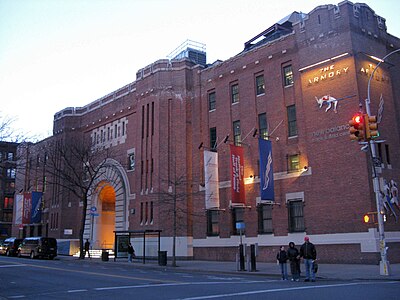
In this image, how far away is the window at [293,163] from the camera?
31777 mm

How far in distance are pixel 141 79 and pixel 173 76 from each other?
4.35 metres

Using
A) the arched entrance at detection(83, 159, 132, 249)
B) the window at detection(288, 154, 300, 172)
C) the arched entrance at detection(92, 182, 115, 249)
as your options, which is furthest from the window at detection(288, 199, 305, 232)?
the arched entrance at detection(92, 182, 115, 249)

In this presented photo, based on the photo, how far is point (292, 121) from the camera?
107 feet

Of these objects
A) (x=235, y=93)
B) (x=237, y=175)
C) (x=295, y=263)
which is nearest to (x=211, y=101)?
(x=235, y=93)

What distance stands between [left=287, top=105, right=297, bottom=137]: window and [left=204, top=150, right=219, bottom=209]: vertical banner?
21.7 ft

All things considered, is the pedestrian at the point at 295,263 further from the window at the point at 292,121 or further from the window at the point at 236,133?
the window at the point at 236,133

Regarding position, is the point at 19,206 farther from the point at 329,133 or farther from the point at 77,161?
the point at 329,133

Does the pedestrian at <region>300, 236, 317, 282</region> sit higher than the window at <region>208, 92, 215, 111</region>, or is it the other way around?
the window at <region>208, 92, 215, 111</region>

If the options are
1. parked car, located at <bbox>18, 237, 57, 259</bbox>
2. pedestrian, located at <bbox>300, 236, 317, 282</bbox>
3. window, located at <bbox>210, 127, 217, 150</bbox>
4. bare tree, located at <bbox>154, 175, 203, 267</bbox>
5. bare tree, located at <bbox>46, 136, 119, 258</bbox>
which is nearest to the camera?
pedestrian, located at <bbox>300, 236, 317, 282</bbox>

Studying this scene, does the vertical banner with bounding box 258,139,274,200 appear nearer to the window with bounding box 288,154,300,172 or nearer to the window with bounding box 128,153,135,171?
the window with bounding box 288,154,300,172

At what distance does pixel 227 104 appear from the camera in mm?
37781

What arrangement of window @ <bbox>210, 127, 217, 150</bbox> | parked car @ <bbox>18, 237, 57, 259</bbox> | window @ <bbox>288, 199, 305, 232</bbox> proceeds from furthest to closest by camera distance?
parked car @ <bbox>18, 237, 57, 259</bbox> → window @ <bbox>210, 127, 217, 150</bbox> → window @ <bbox>288, 199, 305, 232</bbox>

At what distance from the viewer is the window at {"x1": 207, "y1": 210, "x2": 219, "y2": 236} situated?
36.8 meters

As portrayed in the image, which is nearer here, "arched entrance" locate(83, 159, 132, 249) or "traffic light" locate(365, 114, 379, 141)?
"traffic light" locate(365, 114, 379, 141)
